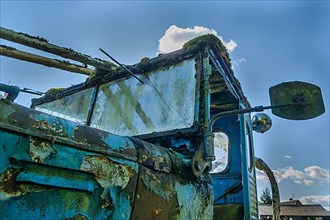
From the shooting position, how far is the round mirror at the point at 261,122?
514cm

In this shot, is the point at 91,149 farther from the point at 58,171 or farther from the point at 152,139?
the point at 152,139

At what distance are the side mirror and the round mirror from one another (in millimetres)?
2778

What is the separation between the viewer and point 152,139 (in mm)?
3471

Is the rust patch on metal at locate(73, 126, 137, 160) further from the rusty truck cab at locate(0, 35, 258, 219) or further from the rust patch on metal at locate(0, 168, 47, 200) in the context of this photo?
the rust patch on metal at locate(0, 168, 47, 200)

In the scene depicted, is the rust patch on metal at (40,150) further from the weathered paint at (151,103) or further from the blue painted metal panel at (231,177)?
the blue painted metal panel at (231,177)

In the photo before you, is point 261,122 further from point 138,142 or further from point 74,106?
point 74,106

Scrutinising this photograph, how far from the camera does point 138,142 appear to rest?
229 cm

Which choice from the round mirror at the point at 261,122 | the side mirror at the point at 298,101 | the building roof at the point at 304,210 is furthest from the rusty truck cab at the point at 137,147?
the building roof at the point at 304,210

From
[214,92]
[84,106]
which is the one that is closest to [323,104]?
[214,92]

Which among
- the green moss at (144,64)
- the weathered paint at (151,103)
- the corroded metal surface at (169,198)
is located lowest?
the corroded metal surface at (169,198)

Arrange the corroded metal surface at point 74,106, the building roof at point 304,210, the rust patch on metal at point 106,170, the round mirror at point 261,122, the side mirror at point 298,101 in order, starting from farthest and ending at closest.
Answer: the building roof at point 304,210 → the round mirror at point 261,122 → the corroded metal surface at point 74,106 → the side mirror at point 298,101 → the rust patch on metal at point 106,170

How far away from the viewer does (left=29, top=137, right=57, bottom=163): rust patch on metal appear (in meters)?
1.46

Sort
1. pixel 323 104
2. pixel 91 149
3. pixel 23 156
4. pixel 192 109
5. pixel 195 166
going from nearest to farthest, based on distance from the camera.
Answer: pixel 23 156 → pixel 91 149 → pixel 323 104 → pixel 195 166 → pixel 192 109

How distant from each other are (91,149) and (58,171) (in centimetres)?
27
